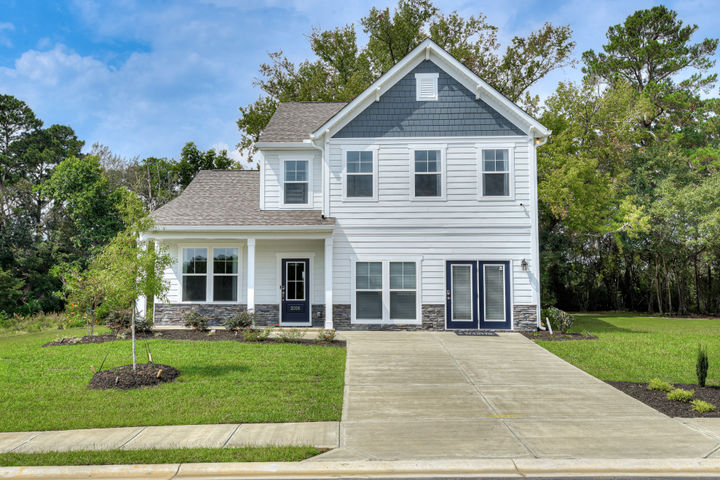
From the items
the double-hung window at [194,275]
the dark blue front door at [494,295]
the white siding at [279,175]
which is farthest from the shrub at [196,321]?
the dark blue front door at [494,295]

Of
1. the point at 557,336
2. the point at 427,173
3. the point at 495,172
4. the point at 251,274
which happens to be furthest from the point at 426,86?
the point at 557,336

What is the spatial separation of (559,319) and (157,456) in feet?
41.7

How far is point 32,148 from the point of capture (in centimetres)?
3272

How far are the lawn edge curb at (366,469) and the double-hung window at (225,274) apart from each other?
36.5ft

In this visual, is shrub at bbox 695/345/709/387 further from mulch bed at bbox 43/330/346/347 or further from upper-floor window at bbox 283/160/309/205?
upper-floor window at bbox 283/160/309/205

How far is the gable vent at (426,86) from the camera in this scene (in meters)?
15.8

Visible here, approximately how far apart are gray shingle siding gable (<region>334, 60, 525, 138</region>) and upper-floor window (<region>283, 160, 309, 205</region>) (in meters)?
1.85

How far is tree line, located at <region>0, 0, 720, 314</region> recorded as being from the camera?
23422 mm

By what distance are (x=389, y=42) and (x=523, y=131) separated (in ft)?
60.4

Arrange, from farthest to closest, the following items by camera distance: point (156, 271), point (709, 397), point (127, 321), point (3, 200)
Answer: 1. point (3, 200)
2. point (127, 321)
3. point (156, 271)
4. point (709, 397)

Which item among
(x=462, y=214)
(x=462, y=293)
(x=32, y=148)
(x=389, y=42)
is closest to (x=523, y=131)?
(x=462, y=214)

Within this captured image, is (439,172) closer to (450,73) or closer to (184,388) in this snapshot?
(450,73)

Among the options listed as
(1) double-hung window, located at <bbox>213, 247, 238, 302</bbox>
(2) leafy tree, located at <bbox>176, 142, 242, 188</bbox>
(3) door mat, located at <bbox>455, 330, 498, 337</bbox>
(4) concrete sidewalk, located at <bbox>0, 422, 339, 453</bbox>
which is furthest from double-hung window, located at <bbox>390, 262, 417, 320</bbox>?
(2) leafy tree, located at <bbox>176, 142, 242, 188</bbox>

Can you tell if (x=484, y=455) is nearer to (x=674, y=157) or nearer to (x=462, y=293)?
(x=462, y=293)
